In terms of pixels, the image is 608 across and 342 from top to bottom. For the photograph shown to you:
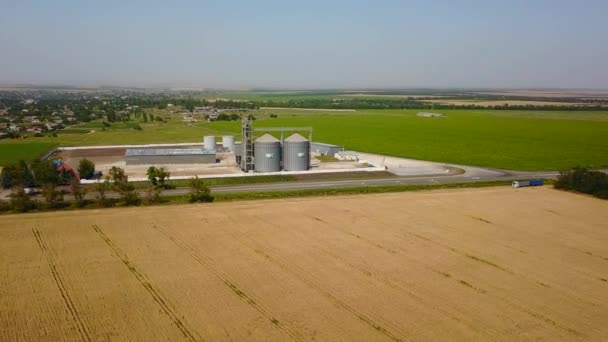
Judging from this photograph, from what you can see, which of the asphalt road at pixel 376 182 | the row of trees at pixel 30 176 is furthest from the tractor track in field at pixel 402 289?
the row of trees at pixel 30 176

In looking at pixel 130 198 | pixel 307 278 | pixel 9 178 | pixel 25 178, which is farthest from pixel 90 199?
pixel 307 278

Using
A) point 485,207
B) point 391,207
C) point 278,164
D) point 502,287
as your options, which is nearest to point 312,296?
point 502,287

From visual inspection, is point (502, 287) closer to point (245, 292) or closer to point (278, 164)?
point (245, 292)

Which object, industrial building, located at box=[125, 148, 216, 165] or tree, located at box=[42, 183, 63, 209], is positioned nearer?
tree, located at box=[42, 183, 63, 209]

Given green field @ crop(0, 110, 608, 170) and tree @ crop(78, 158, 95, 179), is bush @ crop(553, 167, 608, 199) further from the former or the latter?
tree @ crop(78, 158, 95, 179)

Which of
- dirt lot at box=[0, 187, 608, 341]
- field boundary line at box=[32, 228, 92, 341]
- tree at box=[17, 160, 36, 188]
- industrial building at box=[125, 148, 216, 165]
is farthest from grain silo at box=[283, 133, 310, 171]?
field boundary line at box=[32, 228, 92, 341]

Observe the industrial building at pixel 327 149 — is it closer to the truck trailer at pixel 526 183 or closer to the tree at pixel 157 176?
the truck trailer at pixel 526 183
